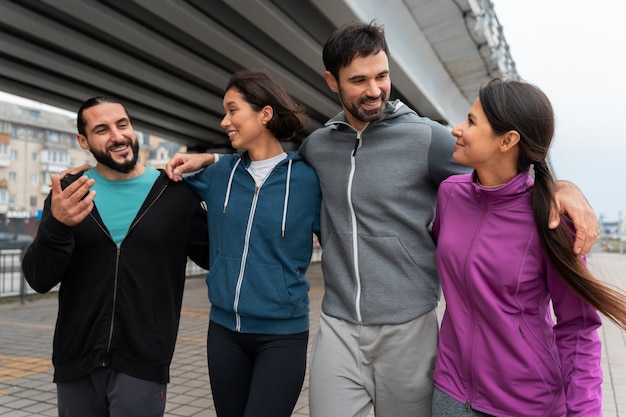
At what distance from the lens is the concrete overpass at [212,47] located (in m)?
9.06

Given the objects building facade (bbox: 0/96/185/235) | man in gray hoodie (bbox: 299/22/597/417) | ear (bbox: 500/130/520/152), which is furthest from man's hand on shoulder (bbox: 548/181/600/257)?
building facade (bbox: 0/96/185/235)

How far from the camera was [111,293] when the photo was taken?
2.35m

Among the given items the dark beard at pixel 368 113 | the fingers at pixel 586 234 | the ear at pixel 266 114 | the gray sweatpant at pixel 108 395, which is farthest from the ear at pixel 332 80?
the gray sweatpant at pixel 108 395

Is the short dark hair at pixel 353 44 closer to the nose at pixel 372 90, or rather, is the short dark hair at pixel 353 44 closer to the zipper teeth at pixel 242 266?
the nose at pixel 372 90

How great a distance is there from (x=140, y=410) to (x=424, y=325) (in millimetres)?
1269

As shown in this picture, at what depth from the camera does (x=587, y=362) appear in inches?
69.6

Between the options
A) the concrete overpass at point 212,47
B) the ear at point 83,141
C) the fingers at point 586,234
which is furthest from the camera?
the concrete overpass at point 212,47

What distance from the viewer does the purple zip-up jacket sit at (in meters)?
1.82

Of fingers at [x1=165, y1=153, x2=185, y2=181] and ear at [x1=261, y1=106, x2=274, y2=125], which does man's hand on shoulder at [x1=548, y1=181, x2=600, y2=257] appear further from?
fingers at [x1=165, y1=153, x2=185, y2=181]

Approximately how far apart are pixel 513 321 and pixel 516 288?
0.38ft

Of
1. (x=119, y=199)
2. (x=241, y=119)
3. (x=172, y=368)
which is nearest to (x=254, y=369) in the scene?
(x=119, y=199)

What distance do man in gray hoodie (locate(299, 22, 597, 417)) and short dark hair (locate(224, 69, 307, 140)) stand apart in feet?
1.04

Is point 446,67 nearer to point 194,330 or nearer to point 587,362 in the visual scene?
point 194,330

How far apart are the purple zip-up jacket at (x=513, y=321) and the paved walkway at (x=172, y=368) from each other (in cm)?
59
